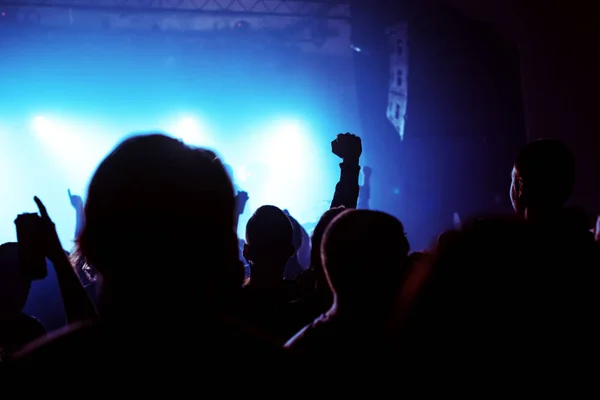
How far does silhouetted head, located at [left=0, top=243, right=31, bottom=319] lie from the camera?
A: 198cm

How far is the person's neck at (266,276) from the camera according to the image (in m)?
1.99

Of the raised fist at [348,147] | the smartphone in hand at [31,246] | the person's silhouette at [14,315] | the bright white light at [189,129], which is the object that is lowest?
the person's silhouette at [14,315]

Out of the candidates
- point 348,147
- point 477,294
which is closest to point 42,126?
point 348,147

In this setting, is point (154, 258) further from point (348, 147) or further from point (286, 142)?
point (286, 142)

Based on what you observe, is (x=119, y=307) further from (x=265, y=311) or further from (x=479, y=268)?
(x=265, y=311)

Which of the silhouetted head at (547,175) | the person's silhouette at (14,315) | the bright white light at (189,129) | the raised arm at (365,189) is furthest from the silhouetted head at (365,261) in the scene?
the bright white light at (189,129)

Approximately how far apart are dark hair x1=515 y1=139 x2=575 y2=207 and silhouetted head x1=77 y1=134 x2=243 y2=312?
1507 mm

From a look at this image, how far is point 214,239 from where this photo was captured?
33.0 inches

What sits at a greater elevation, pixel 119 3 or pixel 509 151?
pixel 119 3

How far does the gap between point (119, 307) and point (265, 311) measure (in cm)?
103

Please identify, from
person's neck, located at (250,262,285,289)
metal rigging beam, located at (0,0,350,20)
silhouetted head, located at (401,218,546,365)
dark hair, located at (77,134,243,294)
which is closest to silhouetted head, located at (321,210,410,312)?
silhouetted head, located at (401,218,546,365)

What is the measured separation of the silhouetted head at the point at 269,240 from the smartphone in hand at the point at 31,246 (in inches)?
39.2

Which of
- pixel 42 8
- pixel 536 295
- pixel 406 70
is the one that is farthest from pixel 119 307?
pixel 42 8

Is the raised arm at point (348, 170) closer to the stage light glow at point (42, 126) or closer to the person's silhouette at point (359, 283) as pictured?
the person's silhouette at point (359, 283)
